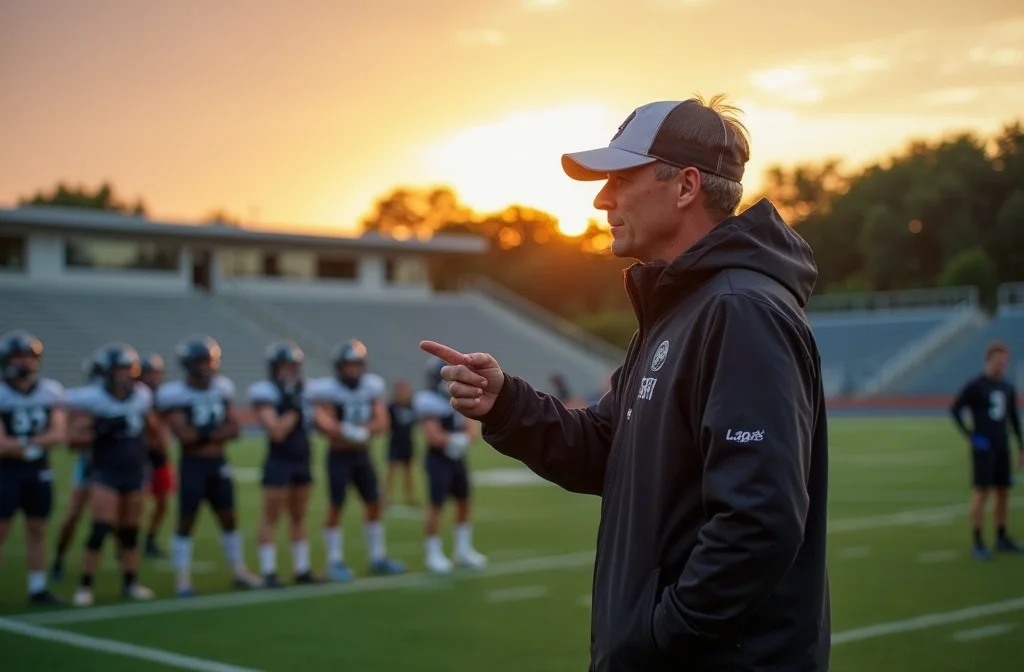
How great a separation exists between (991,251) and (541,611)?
154 inches

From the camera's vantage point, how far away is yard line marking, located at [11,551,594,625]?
802 centimetres

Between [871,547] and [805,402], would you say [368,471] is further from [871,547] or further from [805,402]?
[805,402]

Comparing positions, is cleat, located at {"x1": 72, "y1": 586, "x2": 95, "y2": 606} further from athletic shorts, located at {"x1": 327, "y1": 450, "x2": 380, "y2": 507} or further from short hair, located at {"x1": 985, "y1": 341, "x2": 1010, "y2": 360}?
short hair, located at {"x1": 985, "y1": 341, "x2": 1010, "y2": 360}

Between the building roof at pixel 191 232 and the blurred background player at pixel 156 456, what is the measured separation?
2730 cm

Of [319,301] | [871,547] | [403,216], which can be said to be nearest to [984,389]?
[871,547]

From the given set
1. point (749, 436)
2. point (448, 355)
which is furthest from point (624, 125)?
point (749, 436)

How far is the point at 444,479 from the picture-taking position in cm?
1007

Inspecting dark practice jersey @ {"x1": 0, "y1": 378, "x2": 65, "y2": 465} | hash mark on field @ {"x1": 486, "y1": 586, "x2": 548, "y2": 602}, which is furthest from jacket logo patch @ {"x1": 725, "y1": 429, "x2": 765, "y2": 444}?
dark practice jersey @ {"x1": 0, "y1": 378, "x2": 65, "y2": 465}

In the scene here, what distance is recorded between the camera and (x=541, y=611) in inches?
318

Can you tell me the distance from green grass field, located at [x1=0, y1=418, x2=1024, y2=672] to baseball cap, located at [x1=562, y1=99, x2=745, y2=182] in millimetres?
4374

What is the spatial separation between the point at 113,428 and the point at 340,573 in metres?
2.18

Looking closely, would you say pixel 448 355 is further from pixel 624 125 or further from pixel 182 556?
pixel 182 556

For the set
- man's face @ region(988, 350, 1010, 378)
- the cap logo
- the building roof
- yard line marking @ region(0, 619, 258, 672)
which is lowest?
yard line marking @ region(0, 619, 258, 672)

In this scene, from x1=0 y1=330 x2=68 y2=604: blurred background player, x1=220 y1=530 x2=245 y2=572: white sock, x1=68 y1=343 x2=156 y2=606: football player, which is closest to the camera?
x1=0 y1=330 x2=68 y2=604: blurred background player
